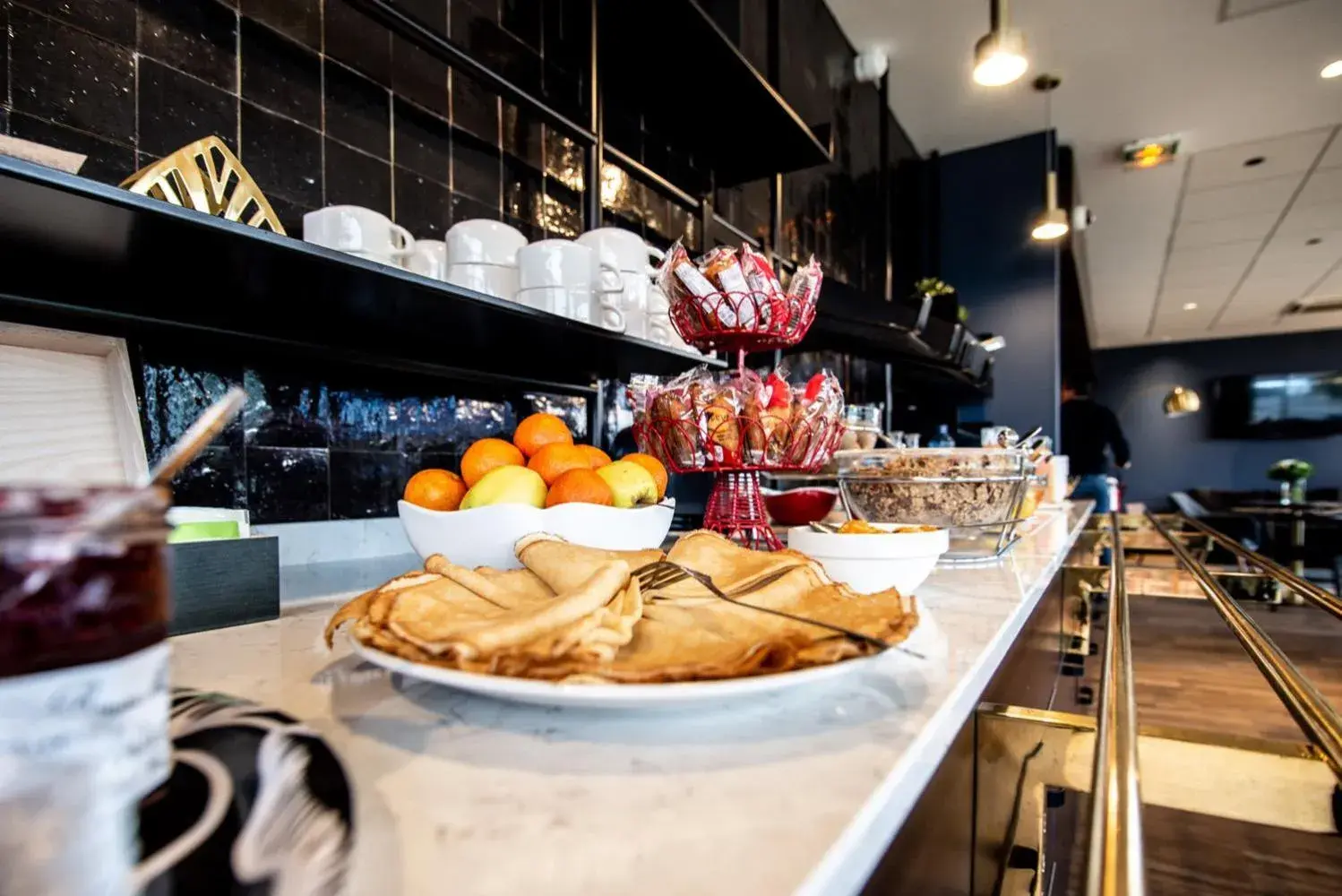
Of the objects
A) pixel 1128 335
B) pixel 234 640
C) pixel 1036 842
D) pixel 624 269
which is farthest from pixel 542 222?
pixel 1128 335

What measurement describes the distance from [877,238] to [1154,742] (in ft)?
12.5

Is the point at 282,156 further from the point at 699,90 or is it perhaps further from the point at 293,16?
the point at 699,90

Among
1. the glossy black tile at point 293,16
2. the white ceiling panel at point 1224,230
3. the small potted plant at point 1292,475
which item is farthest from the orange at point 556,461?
the small potted plant at point 1292,475

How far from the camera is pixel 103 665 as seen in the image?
9.5 inches

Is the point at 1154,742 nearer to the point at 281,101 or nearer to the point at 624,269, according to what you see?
the point at 624,269

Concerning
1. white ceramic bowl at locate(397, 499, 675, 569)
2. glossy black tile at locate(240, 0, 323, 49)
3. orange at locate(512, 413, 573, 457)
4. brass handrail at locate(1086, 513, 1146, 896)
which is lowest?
brass handrail at locate(1086, 513, 1146, 896)

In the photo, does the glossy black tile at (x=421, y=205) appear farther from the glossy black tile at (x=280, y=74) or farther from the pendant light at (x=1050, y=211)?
the pendant light at (x=1050, y=211)

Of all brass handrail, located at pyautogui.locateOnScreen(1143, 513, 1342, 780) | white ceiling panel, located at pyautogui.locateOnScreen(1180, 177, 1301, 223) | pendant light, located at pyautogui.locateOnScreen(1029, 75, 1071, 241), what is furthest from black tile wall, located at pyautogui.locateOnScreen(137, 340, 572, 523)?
white ceiling panel, located at pyautogui.locateOnScreen(1180, 177, 1301, 223)

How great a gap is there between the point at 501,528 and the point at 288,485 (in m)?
0.56

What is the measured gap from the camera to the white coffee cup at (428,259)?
1.08 m

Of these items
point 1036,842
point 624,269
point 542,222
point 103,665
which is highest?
point 542,222

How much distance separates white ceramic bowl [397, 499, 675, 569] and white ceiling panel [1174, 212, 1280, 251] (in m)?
6.99

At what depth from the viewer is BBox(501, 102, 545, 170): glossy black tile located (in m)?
1.50

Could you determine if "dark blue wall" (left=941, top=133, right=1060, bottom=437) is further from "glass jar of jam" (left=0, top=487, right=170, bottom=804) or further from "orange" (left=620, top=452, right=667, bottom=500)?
"glass jar of jam" (left=0, top=487, right=170, bottom=804)
